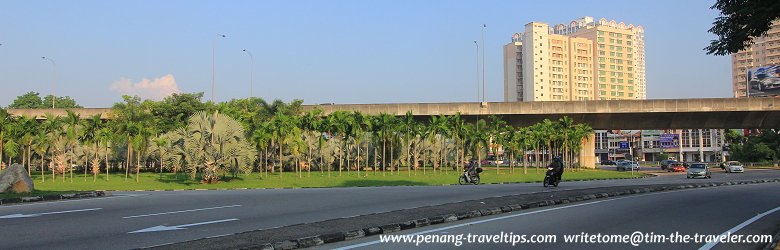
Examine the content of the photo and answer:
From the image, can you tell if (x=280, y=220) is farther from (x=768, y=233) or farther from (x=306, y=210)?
(x=768, y=233)

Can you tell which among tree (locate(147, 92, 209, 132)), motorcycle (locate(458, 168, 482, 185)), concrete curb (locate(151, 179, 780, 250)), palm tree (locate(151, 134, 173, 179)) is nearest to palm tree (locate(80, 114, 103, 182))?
palm tree (locate(151, 134, 173, 179))

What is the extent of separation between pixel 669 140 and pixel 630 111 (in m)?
91.9

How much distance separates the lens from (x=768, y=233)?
11.9 meters

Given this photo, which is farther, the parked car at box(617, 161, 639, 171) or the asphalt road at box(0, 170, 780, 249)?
the parked car at box(617, 161, 639, 171)

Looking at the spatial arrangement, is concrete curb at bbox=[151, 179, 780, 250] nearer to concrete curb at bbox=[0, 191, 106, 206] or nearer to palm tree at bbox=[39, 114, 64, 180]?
concrete curb at bbox=[0, 191, 106, 206]

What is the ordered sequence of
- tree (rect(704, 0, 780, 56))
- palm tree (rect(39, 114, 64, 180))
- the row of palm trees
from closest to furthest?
tree (rect(704, 0, 780, 56))
the row of palm trees
palm tree (rect(39, 114, 64, 180))

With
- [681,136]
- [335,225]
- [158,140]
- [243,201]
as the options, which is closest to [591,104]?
[158,140]

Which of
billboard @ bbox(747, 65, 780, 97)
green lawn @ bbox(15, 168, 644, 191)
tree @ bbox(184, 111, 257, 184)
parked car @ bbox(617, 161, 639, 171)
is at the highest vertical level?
billboard @ bbox(747, 65, 780, 97)

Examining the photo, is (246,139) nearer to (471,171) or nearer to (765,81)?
(471,171)

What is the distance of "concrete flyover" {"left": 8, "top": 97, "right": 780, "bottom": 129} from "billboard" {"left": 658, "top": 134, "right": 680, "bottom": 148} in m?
82.0

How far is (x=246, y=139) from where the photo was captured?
54.5 m

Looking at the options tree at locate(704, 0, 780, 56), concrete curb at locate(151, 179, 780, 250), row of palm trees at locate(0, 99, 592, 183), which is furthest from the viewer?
row of palm trees at locate(0, 99, 592, 183)

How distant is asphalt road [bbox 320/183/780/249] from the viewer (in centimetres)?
1029

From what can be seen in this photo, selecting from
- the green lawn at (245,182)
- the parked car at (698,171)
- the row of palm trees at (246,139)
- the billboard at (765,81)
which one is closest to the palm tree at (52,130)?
the row of palm trees at (246,139)
